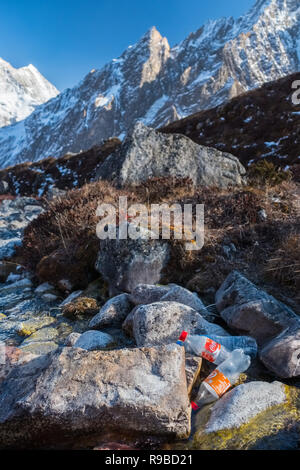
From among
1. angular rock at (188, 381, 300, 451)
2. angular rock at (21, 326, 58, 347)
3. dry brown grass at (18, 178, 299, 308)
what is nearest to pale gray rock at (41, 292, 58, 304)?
dry brown grass at (18, 178, 299, 308)

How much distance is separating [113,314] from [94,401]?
1.83 metres

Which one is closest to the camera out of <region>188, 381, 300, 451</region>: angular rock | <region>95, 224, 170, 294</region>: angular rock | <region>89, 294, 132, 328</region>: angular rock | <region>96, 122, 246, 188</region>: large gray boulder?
<region>188, 381, 300, 451</region>: angular rock

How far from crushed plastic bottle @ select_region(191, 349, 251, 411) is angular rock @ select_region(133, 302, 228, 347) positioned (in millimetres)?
437

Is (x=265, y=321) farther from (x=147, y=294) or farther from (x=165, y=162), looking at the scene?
(x=165, y=162)

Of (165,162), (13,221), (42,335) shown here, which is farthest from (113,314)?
(13,221)

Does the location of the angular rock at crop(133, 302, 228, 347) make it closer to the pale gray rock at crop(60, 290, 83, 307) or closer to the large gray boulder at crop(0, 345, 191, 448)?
the large gray boulder at crop(0, 345, 191, 448)

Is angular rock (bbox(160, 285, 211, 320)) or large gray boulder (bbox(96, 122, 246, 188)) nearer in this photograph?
angular rock (bbox(160, 285, 211, 320))

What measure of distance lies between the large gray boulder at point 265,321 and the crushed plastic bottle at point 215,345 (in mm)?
119

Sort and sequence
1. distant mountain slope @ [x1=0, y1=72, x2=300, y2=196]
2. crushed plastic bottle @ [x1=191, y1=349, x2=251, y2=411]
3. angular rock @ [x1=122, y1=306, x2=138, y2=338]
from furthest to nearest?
distant mountain slope @ [x1=0, y1=72, x2=300, y2=196], angular rock @ [x1=122, y1=306, x2=138, y2=338], crushed plastic bottle @ [x1=191, y1=349, x2=251, y2=411]

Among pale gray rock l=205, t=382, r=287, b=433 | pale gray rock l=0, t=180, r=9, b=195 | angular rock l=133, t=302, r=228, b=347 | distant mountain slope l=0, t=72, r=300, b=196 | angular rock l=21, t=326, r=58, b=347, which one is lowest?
angular rock l=21, t=326, r=58, b=347

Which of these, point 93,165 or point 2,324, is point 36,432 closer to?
point 2,324

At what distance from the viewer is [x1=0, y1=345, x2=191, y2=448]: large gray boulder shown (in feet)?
6.22
